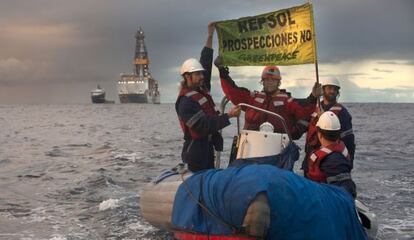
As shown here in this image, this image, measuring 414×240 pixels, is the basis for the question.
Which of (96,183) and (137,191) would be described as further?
(96,183)

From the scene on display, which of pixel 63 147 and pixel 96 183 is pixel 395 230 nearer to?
pixel 96 183

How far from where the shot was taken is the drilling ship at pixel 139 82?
128875 millimetres

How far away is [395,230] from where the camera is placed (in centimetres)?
868

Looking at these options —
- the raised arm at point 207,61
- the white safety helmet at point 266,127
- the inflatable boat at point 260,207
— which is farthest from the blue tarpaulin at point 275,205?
the raised arm at point 207,61

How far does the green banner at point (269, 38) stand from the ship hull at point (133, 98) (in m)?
134

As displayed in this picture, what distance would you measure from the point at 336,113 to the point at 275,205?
11.9 ft

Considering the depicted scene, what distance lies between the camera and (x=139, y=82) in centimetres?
13562

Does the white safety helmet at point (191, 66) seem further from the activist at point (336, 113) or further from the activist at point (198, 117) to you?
the activist at point (336, 113)

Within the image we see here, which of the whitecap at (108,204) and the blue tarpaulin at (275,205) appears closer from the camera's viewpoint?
the blue tarpaulin at (275,205)

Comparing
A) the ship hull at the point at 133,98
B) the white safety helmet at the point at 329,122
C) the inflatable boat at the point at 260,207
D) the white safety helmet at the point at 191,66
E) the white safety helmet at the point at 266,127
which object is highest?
the white safety helmet at the point at 191,66

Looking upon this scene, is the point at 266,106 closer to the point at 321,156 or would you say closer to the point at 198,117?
the point at 198,117

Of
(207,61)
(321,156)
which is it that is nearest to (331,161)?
(321,156)

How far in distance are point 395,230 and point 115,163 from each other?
11.1m

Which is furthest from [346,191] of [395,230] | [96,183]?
[96,183]
